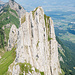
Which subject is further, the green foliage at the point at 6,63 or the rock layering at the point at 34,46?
the green foliage at the point at 6,63

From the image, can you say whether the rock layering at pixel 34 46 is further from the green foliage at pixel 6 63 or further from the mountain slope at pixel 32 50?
the green foliage at pixel 6 63

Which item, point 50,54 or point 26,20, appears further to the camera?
point 50,54

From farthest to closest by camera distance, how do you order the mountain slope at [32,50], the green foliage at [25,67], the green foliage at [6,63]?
the green foliage at [6,63], the mountain slope at [32,50], the green foliage at [25,67]

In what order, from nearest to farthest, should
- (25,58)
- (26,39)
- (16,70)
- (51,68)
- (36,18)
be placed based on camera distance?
(16,70)
(25,58)
(26,39)
(36,18)
(51,68)

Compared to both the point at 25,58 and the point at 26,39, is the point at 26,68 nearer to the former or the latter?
the point at 25,58

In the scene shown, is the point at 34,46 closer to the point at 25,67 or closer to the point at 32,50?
the point at 32,50

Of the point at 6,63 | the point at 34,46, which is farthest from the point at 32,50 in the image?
the point at 6,63

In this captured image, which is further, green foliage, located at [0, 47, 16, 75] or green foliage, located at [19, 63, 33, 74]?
green foliage, located at [0, 47, 16, 75]

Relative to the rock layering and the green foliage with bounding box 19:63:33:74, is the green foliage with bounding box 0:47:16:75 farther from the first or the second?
the green foliage with bounding box 19:63:33:74

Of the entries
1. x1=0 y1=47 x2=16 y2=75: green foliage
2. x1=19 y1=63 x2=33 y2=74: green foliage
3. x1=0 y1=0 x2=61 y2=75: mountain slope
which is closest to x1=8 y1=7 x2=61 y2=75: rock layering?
x1=0 y1=0 x2=61 y2=75: mountain slope

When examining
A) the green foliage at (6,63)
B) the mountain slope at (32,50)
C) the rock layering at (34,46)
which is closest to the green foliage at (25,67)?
the mountain slope at (32,50)

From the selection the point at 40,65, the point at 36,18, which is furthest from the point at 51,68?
the point at 36,18
